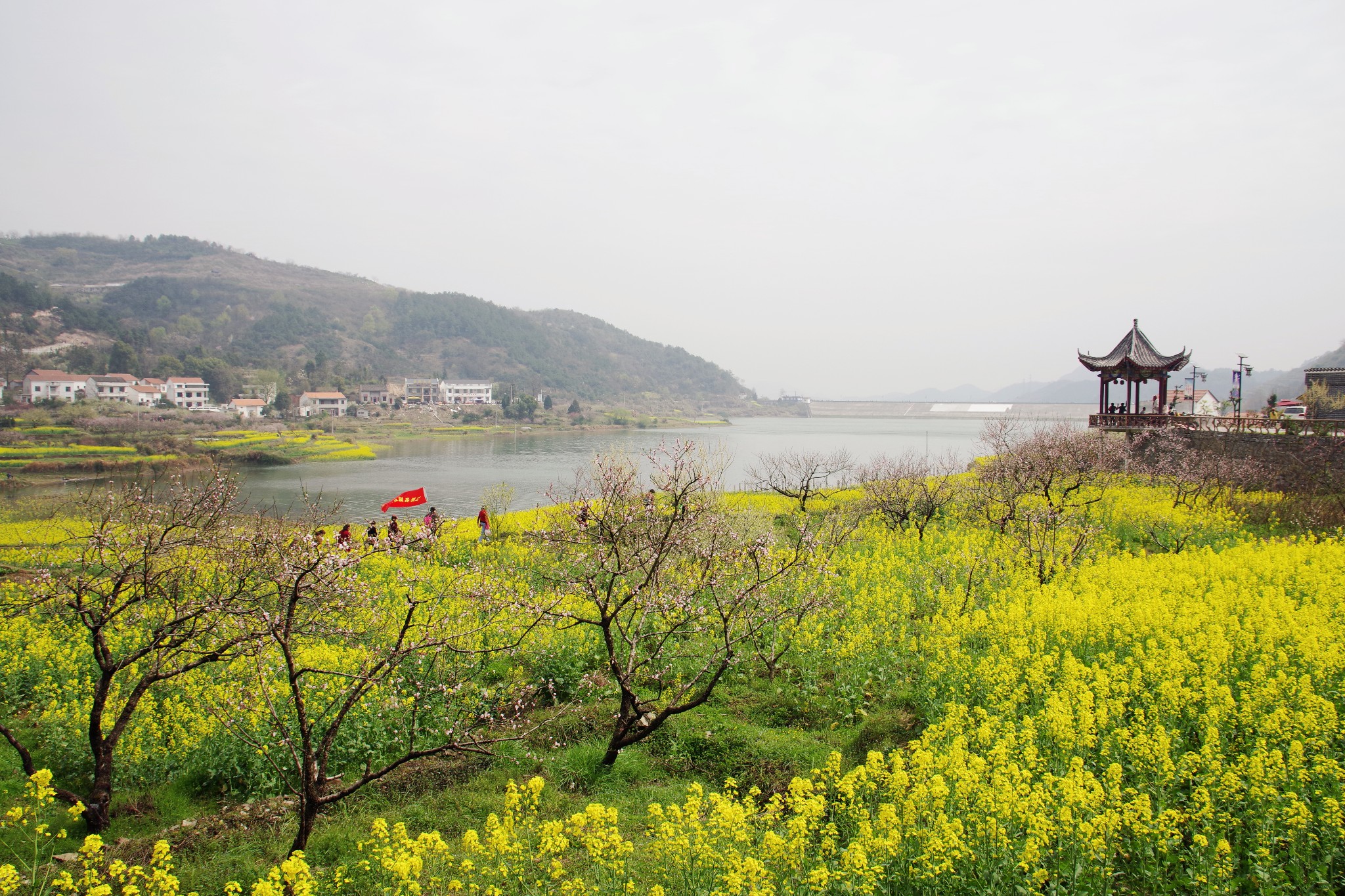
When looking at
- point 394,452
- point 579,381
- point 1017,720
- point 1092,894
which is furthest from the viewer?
point 579,381

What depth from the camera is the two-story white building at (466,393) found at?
9725 centimetres

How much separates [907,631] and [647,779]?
4622mm

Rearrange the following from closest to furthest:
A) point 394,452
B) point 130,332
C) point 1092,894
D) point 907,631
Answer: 1. point 1092,894
2. point 907,631
3. point 394,452
4. point 130,332

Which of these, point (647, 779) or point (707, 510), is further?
point (707, 510)

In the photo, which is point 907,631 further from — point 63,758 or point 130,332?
point 130,332

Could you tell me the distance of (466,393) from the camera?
3976 inches

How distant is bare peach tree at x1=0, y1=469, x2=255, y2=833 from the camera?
17.4 ft

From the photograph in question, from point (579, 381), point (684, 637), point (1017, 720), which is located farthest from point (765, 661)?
point (579, 381)

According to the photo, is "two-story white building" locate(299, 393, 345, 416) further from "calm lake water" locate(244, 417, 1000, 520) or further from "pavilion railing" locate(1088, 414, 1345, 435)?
"pavilion railing" locate(1088, 414, 1345, 435)

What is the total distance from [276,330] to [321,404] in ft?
162

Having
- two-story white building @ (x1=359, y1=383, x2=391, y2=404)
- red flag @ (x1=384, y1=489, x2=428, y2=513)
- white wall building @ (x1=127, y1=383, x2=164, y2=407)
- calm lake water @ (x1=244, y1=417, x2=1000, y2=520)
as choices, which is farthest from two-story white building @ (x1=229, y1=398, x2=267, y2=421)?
red flag @ (x1=384, y1=489, x2=428, y2=513)

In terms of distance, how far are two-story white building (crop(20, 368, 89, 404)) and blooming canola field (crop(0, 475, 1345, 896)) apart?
2805 inches

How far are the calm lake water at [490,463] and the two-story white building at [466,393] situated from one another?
28.3m

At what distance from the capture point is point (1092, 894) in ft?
12.2
